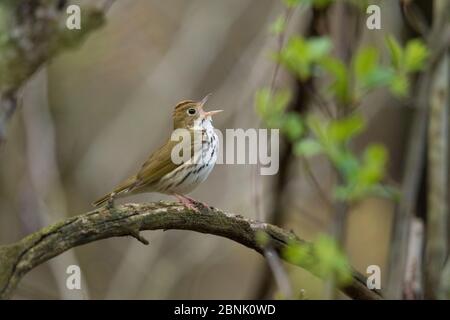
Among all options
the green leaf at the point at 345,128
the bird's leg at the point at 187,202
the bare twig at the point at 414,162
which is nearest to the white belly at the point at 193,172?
the bird's leg at the point at 187,202

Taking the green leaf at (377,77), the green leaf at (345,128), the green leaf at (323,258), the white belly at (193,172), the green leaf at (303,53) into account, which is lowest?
the green leaf at (323,258)

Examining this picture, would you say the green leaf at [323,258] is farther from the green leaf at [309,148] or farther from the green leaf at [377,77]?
the green leaf at [377,77]

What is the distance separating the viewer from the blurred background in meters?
6.80

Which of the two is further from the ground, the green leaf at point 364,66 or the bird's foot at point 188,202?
the green leaf at point 364,66

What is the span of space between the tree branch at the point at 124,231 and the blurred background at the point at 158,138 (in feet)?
7.56

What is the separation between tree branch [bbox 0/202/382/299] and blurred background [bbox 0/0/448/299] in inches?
90.8

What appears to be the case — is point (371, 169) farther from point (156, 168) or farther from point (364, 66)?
point (156, 168)

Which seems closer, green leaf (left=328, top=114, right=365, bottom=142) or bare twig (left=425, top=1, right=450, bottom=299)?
green leaf (left=328, top=114, right=365, bottom=142)

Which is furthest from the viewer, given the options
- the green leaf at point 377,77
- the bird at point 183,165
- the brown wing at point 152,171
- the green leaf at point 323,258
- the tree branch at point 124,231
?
the bird at point 183,165

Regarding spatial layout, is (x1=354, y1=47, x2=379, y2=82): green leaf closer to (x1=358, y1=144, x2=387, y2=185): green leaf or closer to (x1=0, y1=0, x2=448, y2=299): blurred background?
(x1=358, y1=144, x2=387, y2=185): green leaf

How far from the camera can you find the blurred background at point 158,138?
680 centimetres

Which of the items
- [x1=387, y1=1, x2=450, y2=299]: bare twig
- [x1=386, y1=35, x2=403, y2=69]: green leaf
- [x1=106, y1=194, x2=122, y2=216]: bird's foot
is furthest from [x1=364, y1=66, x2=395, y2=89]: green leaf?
[x1=106, y1=194, x2=122, y2=216]: bird's foot

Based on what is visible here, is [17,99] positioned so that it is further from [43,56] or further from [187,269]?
[187,269]

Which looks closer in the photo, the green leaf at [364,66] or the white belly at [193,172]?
the green leaf at [364,66]
